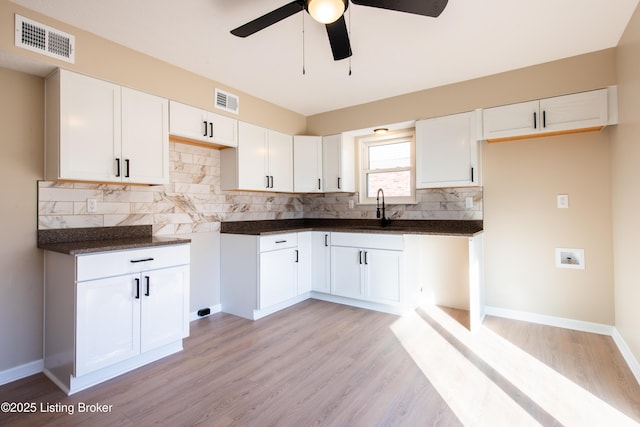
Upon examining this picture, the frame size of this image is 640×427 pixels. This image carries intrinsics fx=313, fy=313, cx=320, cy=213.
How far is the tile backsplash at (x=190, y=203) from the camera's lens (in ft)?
8.05

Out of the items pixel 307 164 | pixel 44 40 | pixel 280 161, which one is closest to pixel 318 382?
pixel 280 161

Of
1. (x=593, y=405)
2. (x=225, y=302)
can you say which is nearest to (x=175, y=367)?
(x=225, y=302)

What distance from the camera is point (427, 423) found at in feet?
5.52

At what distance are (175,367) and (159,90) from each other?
2276 mm

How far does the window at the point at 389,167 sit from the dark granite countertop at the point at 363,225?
0.32m

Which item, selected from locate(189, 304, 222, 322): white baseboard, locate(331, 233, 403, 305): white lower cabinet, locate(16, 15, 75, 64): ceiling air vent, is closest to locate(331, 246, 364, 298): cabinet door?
locate(331, 233, 403, 305): white lower cabinet

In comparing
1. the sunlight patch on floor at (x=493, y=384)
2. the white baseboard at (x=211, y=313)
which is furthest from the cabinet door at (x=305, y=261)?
the sunlight patch on floor at (x=493, y=384)

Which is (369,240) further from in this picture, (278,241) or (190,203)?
(190,203)

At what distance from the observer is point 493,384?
6.72 feet

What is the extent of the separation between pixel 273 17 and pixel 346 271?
264cm

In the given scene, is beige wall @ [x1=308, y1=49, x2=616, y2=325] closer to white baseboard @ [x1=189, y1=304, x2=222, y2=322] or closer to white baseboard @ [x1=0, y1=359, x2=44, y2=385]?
white baseboard @ [x1=189, y1=304, x2=222, y2=322]

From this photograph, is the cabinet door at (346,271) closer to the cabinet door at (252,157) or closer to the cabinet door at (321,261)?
the cabinet door at (321,261)

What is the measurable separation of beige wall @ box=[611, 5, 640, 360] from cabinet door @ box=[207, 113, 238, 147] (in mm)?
3313

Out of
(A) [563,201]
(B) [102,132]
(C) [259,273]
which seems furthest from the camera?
(C) [259,273]
